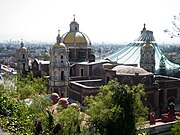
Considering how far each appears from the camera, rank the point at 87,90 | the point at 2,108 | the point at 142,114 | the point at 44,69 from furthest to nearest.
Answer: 1. the point at 44,69
2. the point at 87,90
3. the point at 142,114
4. the point at 2,108

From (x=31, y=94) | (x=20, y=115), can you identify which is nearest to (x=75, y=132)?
(x=20, y=115)

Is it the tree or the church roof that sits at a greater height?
the church roof

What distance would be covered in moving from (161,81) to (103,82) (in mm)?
5342

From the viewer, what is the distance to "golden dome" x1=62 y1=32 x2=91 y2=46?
31766 millimetres

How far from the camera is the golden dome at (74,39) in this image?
31766 millimetres

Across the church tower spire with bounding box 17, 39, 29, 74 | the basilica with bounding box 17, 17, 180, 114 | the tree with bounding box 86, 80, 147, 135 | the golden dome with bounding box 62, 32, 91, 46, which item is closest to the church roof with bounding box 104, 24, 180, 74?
the basilica with bounding box 17, 17, 180, 114

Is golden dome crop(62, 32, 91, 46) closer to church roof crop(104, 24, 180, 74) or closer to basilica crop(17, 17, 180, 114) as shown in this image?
basilica crop(17, 17, 180, 114)

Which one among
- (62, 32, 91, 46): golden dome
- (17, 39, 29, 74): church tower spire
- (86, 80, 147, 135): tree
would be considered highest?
(62, 32, 91, 46): golden dome

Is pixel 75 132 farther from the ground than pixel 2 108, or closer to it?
closer to it

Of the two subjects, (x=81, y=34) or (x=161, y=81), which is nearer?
(x=161, y=81)

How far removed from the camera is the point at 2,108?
33.8ft

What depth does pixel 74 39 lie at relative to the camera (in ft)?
104

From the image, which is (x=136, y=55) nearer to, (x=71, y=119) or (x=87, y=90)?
(x=87, y=90)

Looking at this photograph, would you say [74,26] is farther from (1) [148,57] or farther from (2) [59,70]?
(2) [59,70]
